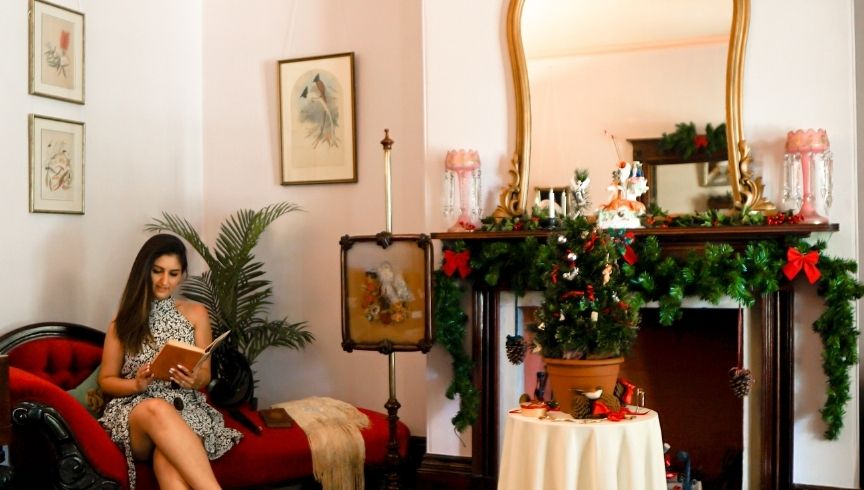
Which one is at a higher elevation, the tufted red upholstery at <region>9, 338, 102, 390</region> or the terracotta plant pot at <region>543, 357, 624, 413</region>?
the terracotta plant pot at <region>543, 357, 624, 413</region>

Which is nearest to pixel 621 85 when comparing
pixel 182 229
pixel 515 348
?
pixel 515 348

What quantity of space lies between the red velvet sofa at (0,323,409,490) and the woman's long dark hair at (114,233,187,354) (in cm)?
40

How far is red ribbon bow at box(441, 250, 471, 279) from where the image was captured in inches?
174

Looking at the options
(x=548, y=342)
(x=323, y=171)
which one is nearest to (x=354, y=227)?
(x=323, y=171)

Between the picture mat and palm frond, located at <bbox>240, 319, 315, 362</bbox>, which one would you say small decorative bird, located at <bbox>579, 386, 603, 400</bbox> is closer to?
the picture mat

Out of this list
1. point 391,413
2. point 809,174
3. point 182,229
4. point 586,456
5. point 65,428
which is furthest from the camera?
point 182,229

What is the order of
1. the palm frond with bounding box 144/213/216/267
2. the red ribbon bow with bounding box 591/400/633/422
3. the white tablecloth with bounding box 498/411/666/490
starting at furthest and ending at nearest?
the palm frond with bounding box 144/213/216/267 → the red ribbon bow with bounding box 591/400/633/422 → the white tablecloth with bounding box 498/411/666/490

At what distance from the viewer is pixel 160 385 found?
4.10 m

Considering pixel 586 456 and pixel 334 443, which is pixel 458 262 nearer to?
pixel 334 443

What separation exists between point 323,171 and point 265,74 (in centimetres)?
73

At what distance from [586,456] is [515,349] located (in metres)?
1.24

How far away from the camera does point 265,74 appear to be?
18.3ft

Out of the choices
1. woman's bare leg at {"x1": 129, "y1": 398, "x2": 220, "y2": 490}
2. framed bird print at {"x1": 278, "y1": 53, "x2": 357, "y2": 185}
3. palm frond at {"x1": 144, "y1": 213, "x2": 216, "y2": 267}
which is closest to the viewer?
woman's bare leg at {"x1": 129, "y1": 398, "x2": 220, "y2": 490}

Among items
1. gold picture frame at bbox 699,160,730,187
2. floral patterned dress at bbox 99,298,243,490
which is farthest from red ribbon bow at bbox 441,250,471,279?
floral patterned dress at bbox 99,298,243,490
